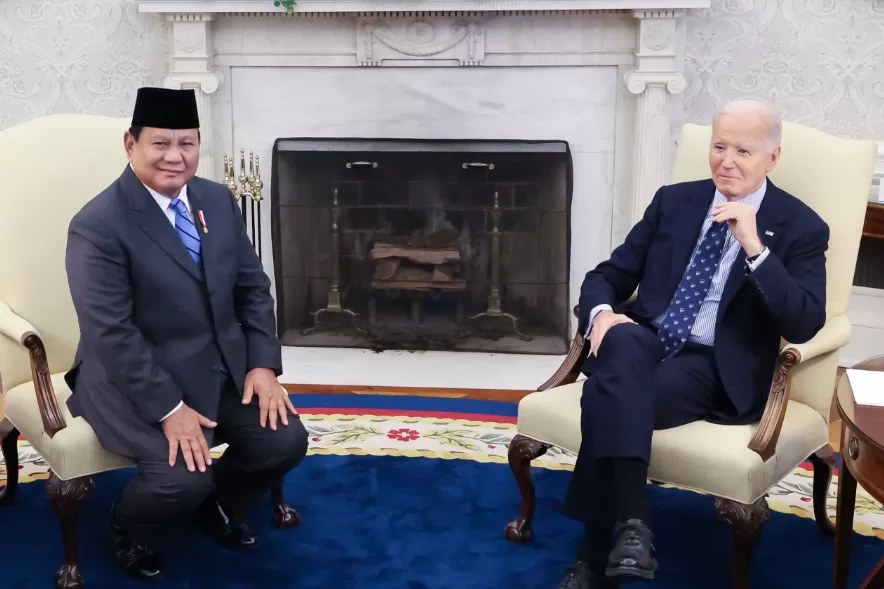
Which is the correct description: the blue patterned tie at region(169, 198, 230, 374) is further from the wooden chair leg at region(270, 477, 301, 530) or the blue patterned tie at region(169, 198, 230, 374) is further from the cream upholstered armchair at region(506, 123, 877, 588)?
the cream upholstered armchair at region(506, 123, 877, 588)

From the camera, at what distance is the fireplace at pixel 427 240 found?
3879mm

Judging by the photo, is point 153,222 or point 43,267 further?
point 43,267

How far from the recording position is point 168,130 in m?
2.01

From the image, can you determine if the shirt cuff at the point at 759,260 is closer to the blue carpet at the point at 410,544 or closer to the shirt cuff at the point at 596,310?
the shirt cuff at the point at 596,310

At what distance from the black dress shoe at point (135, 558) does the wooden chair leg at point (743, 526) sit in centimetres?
127

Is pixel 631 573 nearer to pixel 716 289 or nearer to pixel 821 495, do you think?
pixel 716 289

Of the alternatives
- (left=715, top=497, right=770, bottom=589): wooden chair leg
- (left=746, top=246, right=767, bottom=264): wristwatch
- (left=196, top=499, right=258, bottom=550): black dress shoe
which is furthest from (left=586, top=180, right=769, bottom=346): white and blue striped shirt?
(left=196, top=499, right=258, bottom=550): black dress shoe

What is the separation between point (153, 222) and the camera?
6.76ft

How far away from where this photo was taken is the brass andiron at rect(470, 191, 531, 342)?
391 centimetres

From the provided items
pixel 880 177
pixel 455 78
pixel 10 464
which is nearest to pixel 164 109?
pixel 10 464

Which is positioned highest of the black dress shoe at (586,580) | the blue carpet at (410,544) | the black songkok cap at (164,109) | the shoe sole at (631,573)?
the black songkok cap at (164,109)

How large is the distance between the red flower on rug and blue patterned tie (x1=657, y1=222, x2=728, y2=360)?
105 cm

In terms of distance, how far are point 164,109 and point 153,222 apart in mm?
245

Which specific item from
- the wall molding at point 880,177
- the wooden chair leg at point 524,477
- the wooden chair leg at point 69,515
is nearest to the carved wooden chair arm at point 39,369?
the wooden chair leg at point 69,515
